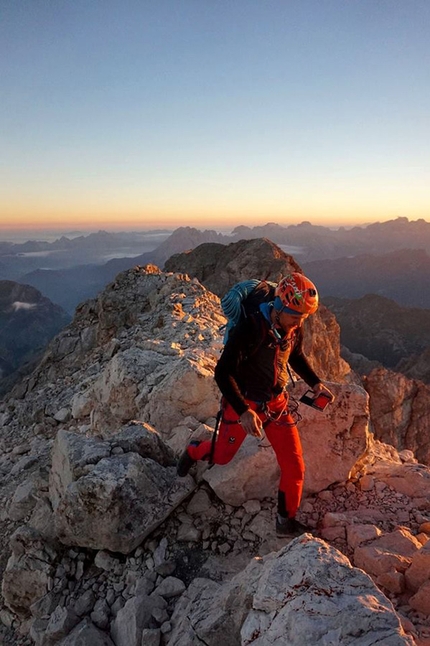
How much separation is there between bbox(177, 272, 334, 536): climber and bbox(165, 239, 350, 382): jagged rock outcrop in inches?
934

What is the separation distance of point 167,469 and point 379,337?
12048 cm

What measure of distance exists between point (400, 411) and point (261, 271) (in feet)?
51.2

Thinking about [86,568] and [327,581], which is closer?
[327,581]

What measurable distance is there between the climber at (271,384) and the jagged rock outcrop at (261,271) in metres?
23.7

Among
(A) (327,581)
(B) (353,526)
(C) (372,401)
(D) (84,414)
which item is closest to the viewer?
(A) (327,581)

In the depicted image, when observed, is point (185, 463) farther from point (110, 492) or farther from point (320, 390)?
point (320, 390)

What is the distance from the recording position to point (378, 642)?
2.37 m

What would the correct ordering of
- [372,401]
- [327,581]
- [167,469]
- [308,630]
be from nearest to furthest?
1. [308,630]
2. [327,581]
3. [167,469]
4. [372,401]

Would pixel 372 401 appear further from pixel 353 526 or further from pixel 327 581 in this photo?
pixel 327 581

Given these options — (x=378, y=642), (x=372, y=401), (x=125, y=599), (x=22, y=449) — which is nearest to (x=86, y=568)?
(x=125, y=599)

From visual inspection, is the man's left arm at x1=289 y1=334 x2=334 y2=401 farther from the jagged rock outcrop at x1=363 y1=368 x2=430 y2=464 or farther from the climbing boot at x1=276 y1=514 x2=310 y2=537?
the jagged rock outcrop at x1=363 y1=368 x2=430 y2=464

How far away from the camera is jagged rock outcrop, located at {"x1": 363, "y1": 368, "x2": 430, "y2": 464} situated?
3127 cm

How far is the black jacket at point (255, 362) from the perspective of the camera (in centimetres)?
425

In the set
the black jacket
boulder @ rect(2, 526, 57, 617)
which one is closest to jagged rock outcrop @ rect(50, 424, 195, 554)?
boulder @ rect(2, 526, 57, 617)
